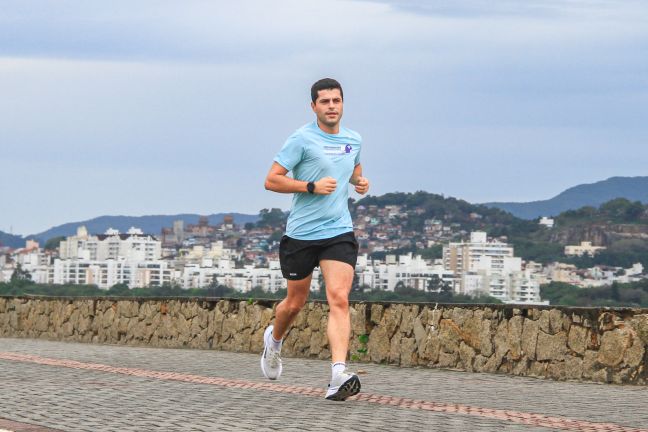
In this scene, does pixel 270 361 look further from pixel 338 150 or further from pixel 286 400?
pixel 338 150

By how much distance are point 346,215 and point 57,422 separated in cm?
261

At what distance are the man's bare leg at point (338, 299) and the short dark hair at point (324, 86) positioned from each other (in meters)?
1.04

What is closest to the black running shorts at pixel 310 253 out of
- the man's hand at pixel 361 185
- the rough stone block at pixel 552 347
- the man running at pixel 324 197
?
the man running at pixel 324 197

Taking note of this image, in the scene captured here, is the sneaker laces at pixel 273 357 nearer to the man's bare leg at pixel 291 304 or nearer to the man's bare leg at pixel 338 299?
the man's bare leg at pixel 291 304

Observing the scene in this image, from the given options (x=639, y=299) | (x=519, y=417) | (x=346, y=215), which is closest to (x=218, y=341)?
(x=346, y=215)

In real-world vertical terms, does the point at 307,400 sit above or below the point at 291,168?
below

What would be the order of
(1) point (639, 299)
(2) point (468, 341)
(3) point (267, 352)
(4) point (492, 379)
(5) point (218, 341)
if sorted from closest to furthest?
(3) point (267, 352) < (4) point (492, 379) < (2) point (468, 341) < (5) point (218, 341) < (1) point (639, 299)

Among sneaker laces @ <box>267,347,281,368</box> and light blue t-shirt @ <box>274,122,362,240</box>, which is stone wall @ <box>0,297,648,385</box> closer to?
sneaker laces @ <box>267,347,281,368</box>

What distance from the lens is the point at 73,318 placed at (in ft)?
66.9

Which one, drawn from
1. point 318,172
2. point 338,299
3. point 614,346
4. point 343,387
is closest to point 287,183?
point 318,172

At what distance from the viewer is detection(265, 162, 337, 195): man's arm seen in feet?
30.8

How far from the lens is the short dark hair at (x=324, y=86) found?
9.54 m

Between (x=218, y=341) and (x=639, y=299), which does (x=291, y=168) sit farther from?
(x=639, y=299)

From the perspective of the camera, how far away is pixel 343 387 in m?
8.94
